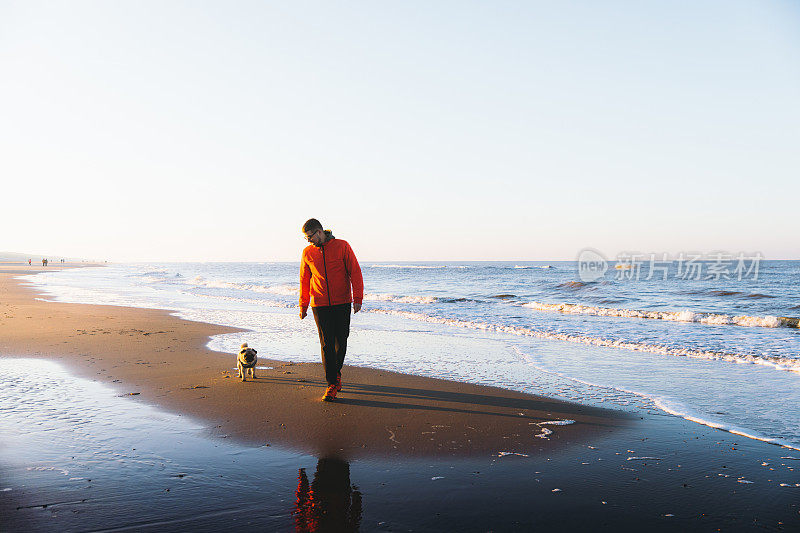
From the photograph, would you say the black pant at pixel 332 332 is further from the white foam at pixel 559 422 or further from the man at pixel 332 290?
the white foam at pixel 559 422

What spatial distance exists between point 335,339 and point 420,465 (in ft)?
7.04

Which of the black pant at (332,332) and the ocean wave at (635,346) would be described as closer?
the black pant at (332,332)

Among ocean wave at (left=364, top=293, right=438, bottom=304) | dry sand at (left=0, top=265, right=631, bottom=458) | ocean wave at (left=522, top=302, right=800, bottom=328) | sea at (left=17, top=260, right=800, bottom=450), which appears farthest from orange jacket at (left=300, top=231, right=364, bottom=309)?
ocean wave at (left=364, top=293, right=438, bottom=304)

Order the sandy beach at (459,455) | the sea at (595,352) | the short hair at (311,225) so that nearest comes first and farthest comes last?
the sandy beach at (459,455) < the short hair at (311,225) < the sea at (595,352)

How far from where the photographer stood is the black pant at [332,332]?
18.0 ft

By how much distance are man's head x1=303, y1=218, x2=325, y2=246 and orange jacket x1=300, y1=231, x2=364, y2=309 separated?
7 cm

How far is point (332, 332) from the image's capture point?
5.52 meters

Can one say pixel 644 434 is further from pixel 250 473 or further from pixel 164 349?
pixel 164 349

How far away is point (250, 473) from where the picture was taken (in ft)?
11.4

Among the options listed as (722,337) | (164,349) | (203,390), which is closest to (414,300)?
(722,337)

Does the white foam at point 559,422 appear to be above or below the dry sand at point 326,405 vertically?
above

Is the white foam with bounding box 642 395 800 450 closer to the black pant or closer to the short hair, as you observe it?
the black pant

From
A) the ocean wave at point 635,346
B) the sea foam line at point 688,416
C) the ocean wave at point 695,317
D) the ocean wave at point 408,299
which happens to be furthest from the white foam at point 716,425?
the ocean wave at point 408,299

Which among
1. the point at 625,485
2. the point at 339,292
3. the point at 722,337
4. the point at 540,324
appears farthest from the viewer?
the point at 540,324
